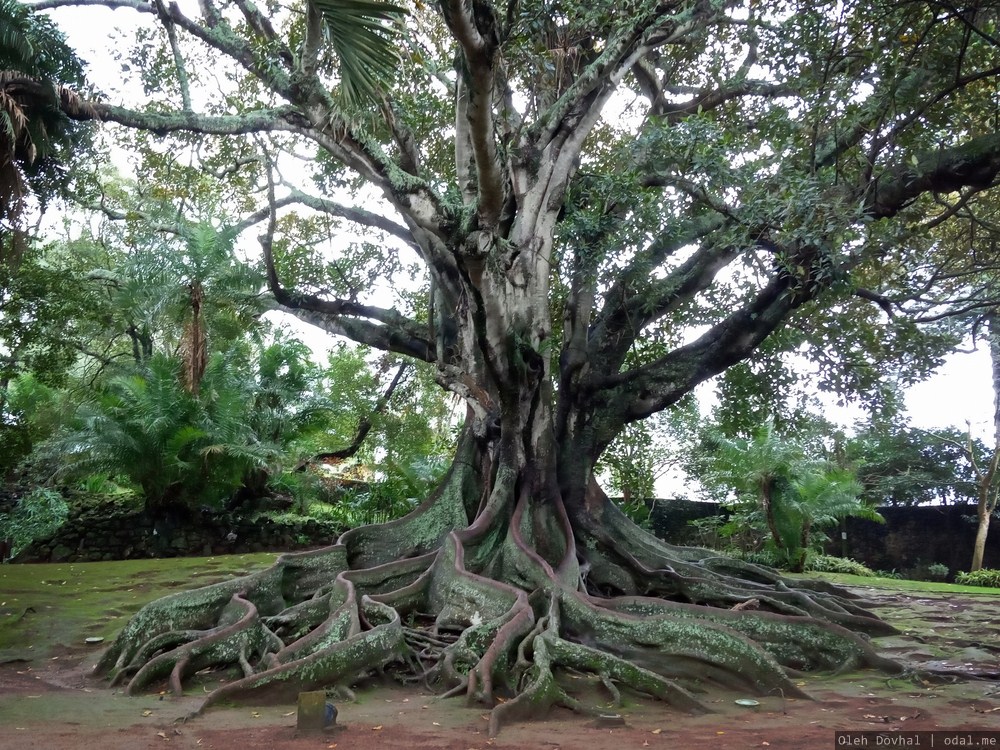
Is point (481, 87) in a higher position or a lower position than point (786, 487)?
higher

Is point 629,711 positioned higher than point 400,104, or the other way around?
point 400,104

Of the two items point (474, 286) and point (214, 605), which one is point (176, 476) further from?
point (474, 286)

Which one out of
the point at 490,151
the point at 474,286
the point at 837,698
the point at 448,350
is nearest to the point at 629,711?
the point at 837,698

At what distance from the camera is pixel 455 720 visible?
540cm

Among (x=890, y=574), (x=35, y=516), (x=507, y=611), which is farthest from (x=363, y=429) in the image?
(x=890, y=574)

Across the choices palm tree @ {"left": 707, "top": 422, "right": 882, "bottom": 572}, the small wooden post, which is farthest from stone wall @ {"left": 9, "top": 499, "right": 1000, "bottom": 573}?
the small wooden post

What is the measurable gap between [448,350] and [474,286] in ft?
9.91

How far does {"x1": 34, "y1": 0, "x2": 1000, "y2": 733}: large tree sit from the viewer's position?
6617 mm

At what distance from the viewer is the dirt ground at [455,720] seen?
480cm

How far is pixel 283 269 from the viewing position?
1266cm

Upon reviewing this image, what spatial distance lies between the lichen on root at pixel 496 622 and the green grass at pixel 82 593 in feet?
5.68

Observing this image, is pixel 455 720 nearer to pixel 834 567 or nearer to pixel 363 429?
pixel 363 429

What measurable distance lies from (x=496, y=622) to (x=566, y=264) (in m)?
4.95

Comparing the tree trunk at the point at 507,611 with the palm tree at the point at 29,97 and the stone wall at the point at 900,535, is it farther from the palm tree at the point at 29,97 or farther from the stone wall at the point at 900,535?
the stone wall at the point at 900,535
